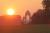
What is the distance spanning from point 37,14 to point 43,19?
0.19 feet

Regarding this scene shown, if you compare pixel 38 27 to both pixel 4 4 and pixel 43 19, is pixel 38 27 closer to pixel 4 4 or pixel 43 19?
pixel 43 19

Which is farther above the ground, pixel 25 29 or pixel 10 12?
pixel 10 12

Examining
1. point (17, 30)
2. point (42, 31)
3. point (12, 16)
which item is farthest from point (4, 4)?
point (42, 31)

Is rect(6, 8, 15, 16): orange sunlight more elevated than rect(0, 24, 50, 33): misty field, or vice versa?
rect(6, 8, 15, 16): orange sunlight

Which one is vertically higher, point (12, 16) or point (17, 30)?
point (12, 16)

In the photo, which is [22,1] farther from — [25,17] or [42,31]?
[42,31]

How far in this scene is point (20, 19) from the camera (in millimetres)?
1188

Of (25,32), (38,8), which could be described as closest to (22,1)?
(38,8)

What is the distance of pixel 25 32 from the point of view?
1.18 m

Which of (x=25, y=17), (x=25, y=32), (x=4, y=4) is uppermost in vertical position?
(x=4, y=4)

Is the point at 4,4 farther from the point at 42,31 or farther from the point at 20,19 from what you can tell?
the point at 42,31

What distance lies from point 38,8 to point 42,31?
18cm

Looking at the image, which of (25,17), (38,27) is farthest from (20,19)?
(38,27)

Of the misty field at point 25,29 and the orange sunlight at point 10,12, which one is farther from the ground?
the orange sunlight at point 10,12
